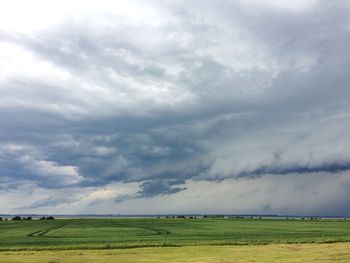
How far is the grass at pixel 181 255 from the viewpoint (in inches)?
2320

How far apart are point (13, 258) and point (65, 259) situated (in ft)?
26.6

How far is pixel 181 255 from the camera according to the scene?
65.1 m

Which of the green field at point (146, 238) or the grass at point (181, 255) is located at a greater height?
the green field at point (146, 238)

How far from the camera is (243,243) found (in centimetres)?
8550

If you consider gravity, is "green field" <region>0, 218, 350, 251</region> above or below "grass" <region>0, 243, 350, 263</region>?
above

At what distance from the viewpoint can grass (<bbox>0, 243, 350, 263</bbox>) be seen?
193 feet

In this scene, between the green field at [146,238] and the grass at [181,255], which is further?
the green field at [146,238]

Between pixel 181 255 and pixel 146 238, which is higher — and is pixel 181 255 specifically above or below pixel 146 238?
below

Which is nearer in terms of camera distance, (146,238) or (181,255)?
(181,255)

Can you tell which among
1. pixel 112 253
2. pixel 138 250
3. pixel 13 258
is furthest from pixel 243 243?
pixel 13 258

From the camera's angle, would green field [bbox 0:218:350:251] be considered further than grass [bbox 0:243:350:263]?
Yes

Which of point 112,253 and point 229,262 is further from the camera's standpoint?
point 112,253

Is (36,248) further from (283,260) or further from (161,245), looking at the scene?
(283,260)

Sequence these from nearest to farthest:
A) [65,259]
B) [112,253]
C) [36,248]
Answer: [65,259]
[112,253]
[36,248]
